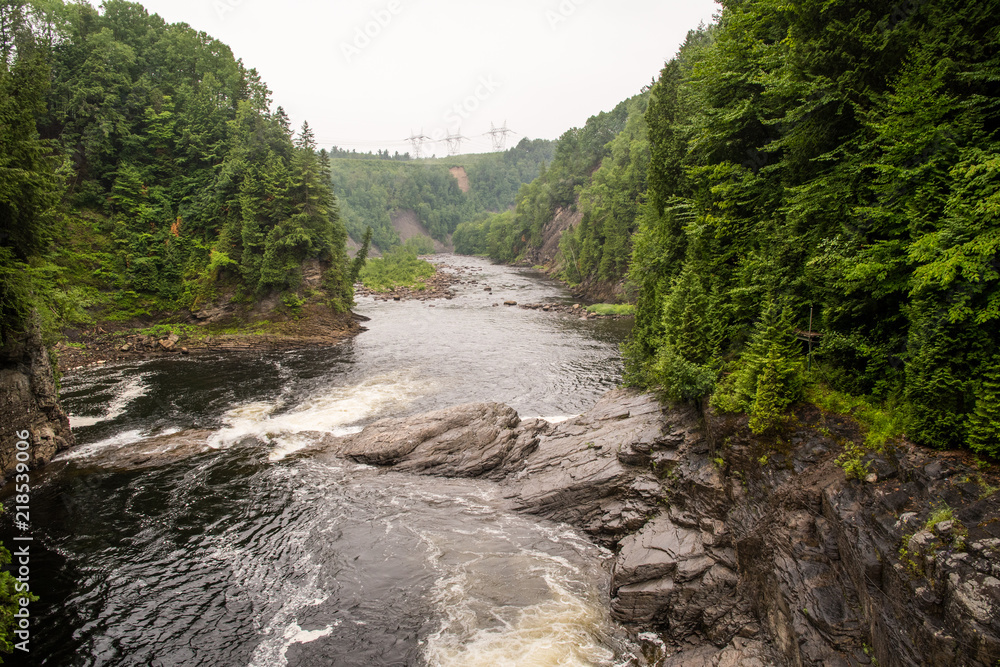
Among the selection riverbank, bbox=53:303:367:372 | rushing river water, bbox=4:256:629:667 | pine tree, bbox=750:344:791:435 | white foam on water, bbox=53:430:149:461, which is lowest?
rushing river water, bbox=4:256:629:667

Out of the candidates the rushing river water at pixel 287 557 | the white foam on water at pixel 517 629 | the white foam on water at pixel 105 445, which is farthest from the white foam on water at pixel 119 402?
the white foam on water at pixel 517 629

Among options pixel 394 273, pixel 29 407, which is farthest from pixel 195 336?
pixel 394 273

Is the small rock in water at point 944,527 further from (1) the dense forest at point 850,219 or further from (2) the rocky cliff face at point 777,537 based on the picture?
(1) the dense forest at point 850,219

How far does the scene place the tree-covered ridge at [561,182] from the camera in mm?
105688

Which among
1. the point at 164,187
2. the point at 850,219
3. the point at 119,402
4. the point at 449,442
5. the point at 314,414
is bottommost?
the point at 314,414

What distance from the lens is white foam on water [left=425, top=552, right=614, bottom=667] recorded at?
11336 mm

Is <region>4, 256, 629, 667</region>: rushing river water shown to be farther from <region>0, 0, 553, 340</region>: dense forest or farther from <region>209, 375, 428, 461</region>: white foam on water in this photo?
<region>0, 0, 553, 340</region>: dense forest

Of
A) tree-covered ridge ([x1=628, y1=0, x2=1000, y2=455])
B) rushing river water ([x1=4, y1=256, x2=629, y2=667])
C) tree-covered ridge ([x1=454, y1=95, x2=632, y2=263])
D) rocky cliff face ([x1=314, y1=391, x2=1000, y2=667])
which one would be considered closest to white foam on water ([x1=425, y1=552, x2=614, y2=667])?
rushing river water ([x1=4, y1=256, x2=629, y2=667])

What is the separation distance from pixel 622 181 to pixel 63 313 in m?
59.6

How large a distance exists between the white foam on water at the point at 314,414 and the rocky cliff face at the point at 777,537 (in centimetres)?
958

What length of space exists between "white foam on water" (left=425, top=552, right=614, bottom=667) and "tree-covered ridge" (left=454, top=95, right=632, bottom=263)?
305 ft

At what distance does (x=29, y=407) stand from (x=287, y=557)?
14.5 meters

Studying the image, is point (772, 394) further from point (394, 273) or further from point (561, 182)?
point (561, 182)

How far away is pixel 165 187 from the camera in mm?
48719
